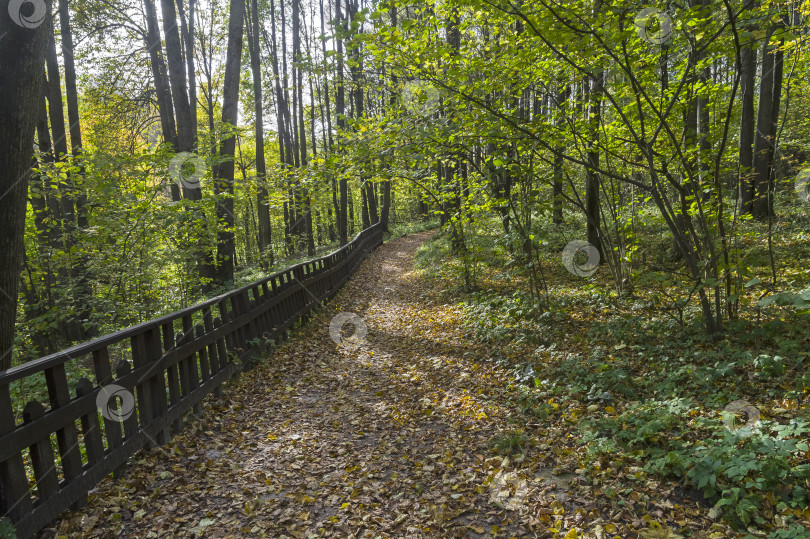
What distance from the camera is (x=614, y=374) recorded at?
4.68m

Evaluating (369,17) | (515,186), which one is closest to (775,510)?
(369,17)

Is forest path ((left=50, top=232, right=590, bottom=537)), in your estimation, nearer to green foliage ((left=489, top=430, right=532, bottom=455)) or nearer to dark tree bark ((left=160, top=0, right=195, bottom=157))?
green foliage ((left=489, top=430, right=532, bottom=455))

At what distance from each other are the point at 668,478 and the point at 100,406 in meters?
4.30

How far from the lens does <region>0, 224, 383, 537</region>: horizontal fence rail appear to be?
279cm

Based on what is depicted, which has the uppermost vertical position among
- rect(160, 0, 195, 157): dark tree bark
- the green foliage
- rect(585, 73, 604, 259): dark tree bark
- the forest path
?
rect(160, 0, 195, 157): dark tree bark

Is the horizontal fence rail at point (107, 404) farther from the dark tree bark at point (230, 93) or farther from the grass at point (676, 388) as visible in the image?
the dark tree bark at point (230, 93)

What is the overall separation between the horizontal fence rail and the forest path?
227mm

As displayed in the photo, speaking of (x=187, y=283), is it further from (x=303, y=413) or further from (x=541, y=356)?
(x=541, y=356)

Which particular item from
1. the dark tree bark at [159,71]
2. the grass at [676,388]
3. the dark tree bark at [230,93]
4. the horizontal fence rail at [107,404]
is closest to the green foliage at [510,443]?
the grass at [676,388]

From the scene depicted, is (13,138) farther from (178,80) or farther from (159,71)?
(159,71)

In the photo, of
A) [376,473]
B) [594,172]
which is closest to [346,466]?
[376,473]

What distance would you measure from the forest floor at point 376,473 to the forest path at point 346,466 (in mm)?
14

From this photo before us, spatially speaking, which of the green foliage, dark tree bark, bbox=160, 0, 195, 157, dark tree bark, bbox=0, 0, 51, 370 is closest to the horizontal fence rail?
dark tree bark, bbox=0, 0, 51, 370

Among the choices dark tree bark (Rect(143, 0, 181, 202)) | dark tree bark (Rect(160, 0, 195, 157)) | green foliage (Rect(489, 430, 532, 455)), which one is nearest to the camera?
green foliage (Rect(489, 430, 532, 455))
